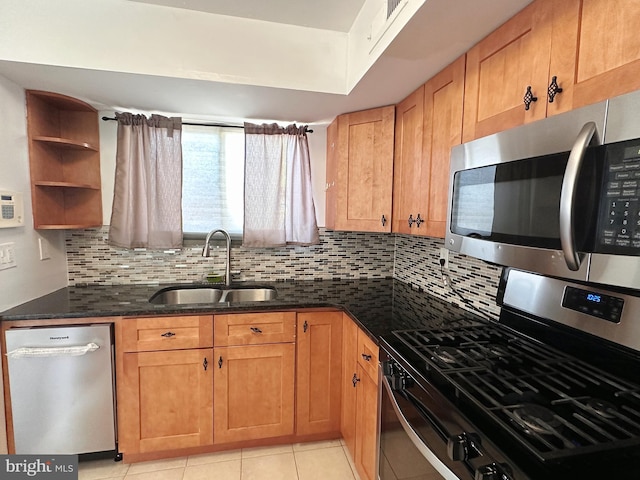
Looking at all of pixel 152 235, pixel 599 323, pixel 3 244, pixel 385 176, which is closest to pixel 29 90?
pixel 3 244

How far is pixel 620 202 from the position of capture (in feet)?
2.27

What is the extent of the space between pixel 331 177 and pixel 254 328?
1.18 m

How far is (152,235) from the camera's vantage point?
2.20m

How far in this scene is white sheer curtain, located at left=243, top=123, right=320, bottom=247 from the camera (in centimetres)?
230

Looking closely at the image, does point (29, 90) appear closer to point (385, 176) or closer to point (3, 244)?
point (3, 244)

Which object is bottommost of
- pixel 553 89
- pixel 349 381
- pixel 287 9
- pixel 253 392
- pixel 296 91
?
pixel 253 392

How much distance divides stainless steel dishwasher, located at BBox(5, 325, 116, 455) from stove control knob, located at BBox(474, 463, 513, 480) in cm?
176

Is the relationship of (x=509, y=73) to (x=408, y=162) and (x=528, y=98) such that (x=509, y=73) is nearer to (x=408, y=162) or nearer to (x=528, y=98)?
(x=528, y=98)

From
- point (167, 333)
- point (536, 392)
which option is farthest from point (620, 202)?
point (167, 333)

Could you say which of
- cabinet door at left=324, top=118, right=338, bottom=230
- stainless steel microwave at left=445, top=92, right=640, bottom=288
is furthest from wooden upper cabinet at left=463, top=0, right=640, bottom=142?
cabinet door at left=324, top=118, right=338, bottom=230

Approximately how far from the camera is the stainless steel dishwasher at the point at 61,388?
5.31 ft

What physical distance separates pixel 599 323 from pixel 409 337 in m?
0.60

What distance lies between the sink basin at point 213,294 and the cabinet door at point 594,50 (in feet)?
6.12

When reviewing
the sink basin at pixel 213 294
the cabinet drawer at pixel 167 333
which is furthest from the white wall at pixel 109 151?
the cabinet drawer at pixel 167 333
